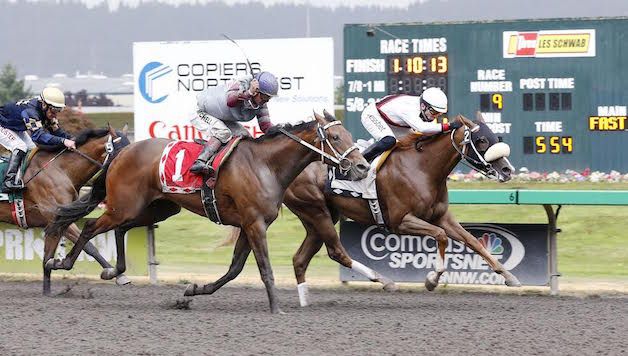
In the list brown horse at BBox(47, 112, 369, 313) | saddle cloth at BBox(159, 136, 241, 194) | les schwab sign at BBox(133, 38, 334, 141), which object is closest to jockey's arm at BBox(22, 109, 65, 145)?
brown horse at BBox(47, 112, 369, 313)

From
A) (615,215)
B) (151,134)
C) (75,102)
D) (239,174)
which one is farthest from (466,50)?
(75,102)

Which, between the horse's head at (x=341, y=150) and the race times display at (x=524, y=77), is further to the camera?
the race times display at (x=524, y=77)

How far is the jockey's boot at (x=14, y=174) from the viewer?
33.0ft

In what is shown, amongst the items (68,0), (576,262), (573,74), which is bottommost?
(576,262)

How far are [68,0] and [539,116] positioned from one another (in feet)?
415

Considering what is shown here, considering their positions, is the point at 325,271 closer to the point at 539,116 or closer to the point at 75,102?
the point at 539,116

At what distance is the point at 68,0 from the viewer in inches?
5458

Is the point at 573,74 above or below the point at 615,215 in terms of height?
above

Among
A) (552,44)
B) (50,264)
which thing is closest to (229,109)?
(50,264)

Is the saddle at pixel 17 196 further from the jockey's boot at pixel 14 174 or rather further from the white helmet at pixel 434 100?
the white helmet at pixel 434 100

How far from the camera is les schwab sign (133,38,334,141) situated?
17969 millimetres

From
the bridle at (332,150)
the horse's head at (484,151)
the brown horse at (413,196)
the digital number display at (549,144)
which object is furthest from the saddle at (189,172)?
the digital number display at (549,144)

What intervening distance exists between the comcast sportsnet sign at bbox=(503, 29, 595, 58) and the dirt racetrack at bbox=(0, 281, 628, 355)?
29.5ft

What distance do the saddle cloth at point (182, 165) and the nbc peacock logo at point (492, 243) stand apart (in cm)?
283
